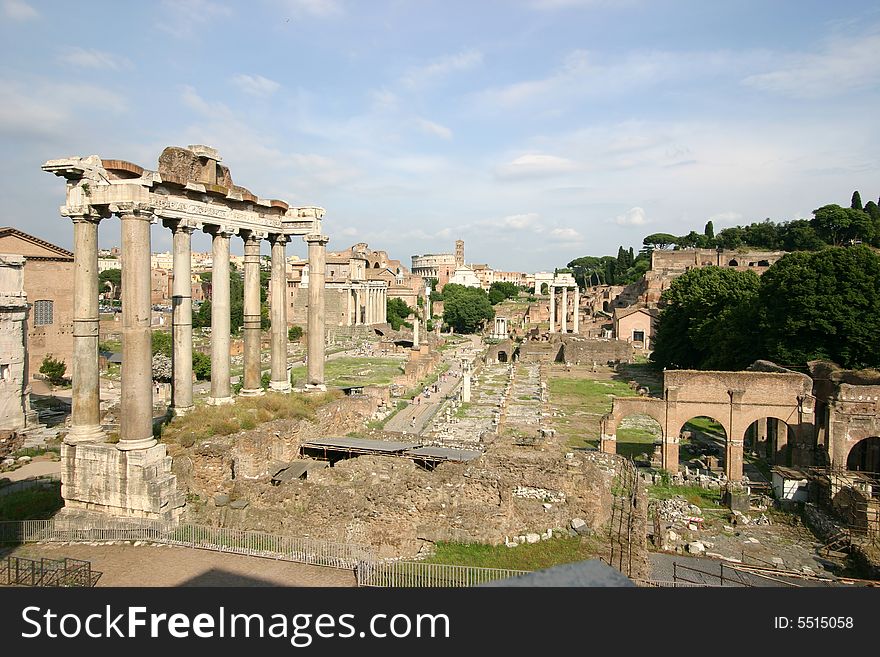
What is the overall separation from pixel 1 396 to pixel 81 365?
18.3 m

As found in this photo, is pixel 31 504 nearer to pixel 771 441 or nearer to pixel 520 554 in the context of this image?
pixel 520 554

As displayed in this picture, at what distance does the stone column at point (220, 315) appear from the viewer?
56.3 feet

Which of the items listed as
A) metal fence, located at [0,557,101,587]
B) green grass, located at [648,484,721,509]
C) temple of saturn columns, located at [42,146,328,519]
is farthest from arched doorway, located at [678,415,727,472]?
metal fence, located at [0,557,101,587]

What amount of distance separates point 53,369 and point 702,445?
136 ft

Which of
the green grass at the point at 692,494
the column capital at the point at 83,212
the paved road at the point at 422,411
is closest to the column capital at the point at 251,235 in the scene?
the column capital at the point at 83,212

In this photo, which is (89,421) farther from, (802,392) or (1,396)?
(802,392)

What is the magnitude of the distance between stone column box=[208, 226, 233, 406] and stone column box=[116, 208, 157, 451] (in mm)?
3936

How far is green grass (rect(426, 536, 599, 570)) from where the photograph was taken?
11.4m

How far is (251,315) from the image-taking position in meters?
18.8

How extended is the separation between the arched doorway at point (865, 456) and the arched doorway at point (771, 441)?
2.08 meters

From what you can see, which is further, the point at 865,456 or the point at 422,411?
the point at 422,411

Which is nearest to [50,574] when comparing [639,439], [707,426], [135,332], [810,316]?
[135,332]
